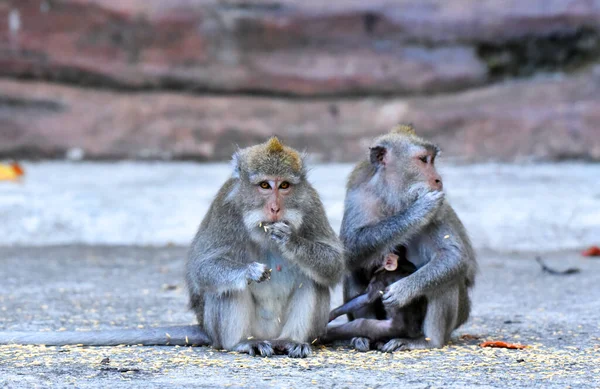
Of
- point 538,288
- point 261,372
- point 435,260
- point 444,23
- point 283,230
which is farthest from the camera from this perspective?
point 444,23

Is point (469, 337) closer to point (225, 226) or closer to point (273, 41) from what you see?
point (225, 226)

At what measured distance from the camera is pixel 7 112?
10016 millimetres

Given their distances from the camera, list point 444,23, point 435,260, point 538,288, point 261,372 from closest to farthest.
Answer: point 261,372, point 435,260, point 538,288, point 444,23

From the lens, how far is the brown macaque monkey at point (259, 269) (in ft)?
16.1

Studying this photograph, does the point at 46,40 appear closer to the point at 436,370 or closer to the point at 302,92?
the point at 302,92

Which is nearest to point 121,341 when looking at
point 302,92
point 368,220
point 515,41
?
point 368,220

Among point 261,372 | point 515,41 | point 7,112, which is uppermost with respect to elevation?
point 515,41

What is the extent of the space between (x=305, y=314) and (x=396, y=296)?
1.50 feet

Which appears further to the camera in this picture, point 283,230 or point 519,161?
point 519,161

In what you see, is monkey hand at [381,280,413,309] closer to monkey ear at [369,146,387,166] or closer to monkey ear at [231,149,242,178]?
monkey ear at [369,146,387,166]

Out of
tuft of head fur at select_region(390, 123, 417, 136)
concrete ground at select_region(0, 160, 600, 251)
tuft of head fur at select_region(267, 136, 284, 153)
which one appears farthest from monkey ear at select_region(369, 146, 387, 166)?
concrete ground at select_region(0, 160, 600, 251)

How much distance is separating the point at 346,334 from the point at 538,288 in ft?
6.95

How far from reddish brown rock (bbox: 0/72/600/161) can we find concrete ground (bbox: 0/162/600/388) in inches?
6.9

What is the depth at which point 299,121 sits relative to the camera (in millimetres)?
9875
